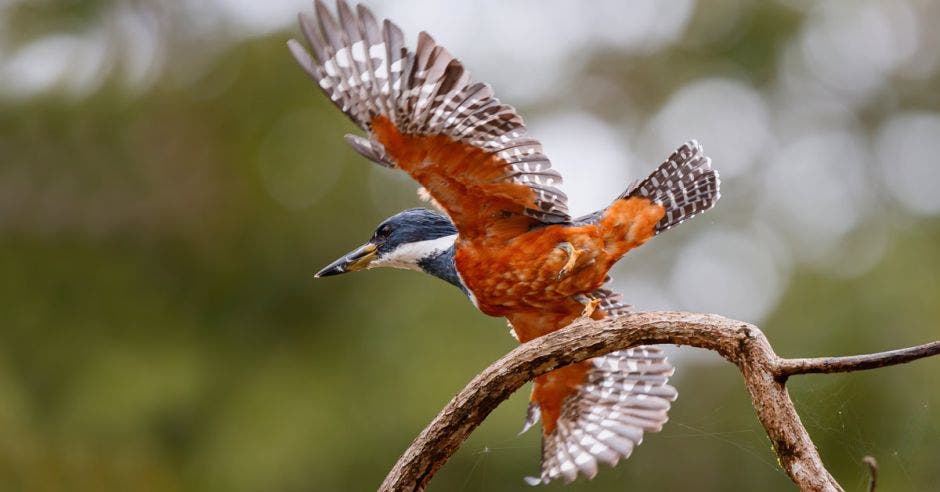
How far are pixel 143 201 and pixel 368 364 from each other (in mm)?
2043

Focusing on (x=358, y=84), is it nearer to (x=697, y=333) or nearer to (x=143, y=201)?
(x=697, y=333)

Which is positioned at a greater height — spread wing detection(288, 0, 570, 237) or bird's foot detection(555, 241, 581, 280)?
spread wing detection(288, 0, 570, 237)

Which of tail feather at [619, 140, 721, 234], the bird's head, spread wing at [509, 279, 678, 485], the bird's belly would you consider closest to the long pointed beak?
the bird's head

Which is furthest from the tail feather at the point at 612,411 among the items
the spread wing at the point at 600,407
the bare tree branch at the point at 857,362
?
the bare tree branch at the point at 857,362

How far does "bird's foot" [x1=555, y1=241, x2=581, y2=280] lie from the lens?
373 cm

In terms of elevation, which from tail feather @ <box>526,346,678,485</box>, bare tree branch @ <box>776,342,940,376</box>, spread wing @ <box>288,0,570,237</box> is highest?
spread wing @ <box>288,0,570,237</box>

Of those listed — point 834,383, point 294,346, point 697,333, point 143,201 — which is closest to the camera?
point 697,333

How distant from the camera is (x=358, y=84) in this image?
3328 mm

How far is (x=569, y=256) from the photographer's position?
377 centimetres

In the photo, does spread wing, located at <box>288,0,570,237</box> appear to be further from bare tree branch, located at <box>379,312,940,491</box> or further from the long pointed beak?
bare tree branch, located at <box>379,312,940,491</box>

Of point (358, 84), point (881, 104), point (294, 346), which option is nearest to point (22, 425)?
point (294, 346)

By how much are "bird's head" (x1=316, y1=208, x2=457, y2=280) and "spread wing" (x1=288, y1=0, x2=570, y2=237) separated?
40cm

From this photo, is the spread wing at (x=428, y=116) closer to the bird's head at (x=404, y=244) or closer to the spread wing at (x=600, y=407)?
the bird's head at (x=404, y=244)

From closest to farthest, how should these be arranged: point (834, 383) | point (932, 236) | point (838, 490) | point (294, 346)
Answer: point (838, 490), point (834, 383), point (932, 236), point (294, 346)
